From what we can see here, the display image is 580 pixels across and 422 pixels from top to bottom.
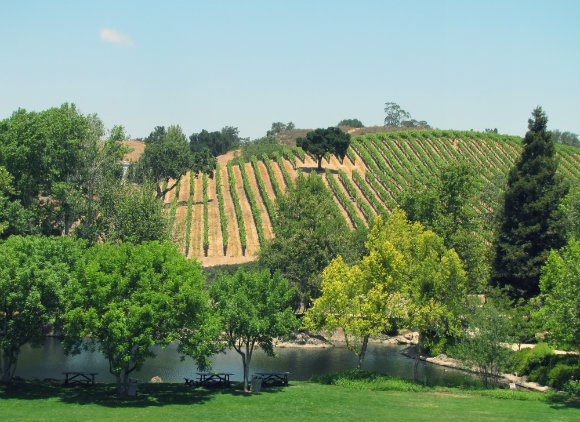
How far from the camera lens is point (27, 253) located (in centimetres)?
3847

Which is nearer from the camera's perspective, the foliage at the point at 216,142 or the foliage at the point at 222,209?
the foliage at the point at 222,209

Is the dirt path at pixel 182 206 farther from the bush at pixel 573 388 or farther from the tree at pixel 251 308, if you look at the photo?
the bush at pixel 573 388

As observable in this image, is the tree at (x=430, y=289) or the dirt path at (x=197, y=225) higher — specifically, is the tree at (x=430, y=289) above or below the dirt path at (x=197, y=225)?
below

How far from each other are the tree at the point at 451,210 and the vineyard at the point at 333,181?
20.8 metres

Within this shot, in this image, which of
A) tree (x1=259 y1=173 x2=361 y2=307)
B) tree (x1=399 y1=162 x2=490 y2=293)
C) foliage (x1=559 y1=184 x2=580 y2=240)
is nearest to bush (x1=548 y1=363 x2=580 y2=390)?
foliage (x1=559 y1=184 x2=580 y2=240)

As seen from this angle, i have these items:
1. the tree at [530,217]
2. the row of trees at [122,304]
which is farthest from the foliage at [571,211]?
the row of trees at [122,304]

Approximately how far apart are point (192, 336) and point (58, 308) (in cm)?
806

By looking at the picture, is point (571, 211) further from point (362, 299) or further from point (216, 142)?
point (216, 142)

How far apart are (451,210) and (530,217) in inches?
354

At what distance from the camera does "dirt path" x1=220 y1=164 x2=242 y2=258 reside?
10156cm

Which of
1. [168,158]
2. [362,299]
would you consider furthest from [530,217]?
[168,158]

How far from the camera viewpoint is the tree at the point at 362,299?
144ft

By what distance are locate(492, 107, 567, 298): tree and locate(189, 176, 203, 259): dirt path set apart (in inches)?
1743

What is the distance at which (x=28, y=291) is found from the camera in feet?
120
